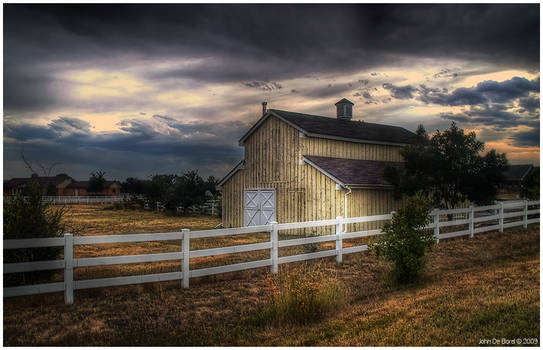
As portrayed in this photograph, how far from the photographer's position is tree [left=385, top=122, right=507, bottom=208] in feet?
62.3

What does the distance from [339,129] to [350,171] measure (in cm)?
368

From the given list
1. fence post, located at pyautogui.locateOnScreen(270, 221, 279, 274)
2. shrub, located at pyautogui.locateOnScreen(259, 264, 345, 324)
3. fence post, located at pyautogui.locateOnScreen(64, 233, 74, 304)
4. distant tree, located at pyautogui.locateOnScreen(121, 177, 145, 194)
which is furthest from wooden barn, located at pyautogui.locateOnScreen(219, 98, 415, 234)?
distant tree, located at pyautogui.locateOnScreen(121, 177, 145, 194)

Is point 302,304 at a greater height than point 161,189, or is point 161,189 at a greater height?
point 161,189

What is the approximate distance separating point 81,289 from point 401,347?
601cm

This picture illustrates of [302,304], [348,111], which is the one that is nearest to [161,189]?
[348,111]

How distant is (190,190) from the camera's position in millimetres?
37031

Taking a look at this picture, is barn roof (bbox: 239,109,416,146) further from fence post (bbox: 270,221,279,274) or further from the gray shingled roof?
fence post (bbox: 270,221,279,274)

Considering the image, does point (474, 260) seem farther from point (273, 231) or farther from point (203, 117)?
point (203, 117)

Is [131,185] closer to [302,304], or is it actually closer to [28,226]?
[28,226]

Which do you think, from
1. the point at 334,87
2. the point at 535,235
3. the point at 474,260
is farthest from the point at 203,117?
the point at 535,235

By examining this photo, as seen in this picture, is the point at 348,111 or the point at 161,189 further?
the point at 161,189

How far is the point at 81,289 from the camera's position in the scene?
8.70m

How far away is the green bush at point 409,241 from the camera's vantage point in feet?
33.7

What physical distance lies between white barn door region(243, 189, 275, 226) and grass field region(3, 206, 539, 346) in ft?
33.6
